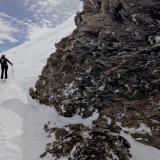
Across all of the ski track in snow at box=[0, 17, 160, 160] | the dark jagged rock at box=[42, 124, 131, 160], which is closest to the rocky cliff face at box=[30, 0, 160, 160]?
the dark jagged rock at box=[42, 124, 131, 160]

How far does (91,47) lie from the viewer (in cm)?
1767

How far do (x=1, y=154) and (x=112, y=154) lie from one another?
400 centimetres

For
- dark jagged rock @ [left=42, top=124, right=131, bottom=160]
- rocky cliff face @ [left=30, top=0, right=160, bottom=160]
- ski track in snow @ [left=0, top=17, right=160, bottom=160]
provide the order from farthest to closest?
1. ski track in snow @ [left=0, top=17, right=160, bottom=160]
2. rocky cliff face @ [left=30, top=0, right=160, bottom=160]
3. dark jagged rock @ [left=42, top=124, right=131, bottom=160]

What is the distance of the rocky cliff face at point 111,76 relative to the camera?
11.3 meters

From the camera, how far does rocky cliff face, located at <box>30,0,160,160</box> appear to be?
37.2 feet

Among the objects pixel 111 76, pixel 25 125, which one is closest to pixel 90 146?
pixel 111 76

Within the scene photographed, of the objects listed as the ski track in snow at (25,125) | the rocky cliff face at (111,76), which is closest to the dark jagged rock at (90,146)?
the rocky cliff face at (111,76)

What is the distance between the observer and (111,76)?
14.8 m

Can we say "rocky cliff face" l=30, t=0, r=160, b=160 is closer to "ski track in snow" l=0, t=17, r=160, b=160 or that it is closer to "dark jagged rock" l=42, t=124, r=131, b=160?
"dark jagged rock" l=42, t=124, r=131, b=160

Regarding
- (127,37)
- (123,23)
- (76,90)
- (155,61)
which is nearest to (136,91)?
(155,61)

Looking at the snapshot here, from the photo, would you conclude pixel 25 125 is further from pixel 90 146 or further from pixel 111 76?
pixel 90 146

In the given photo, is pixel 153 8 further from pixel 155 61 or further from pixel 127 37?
pixel 155 61

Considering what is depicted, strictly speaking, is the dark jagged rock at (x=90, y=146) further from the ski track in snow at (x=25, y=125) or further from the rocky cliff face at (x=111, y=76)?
the ski track in snow at (x=25, y=125)

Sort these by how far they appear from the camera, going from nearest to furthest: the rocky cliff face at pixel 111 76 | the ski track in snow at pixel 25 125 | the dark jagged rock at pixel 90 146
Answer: the dark jagged rock at pixel 90 146 < the rocky cliff face at pixel 111 76 < the ski track in snow at pixel 25 125
